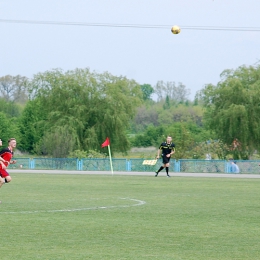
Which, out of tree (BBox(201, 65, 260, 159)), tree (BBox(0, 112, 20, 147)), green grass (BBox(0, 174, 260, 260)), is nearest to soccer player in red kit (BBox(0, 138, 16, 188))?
green grass (BBox(0, 174, 260, 260))

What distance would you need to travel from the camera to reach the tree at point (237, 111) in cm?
6119

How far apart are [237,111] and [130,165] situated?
10.8 m

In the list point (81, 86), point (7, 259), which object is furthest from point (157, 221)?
point (81, 86)

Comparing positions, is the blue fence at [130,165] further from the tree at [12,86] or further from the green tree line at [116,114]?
the tree at [12,86]

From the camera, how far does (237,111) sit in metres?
60.5

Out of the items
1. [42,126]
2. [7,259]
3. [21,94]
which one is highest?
[21,94]

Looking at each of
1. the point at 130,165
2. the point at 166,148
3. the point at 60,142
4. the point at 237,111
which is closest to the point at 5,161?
the point at 166,148

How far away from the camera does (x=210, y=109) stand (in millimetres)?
64375

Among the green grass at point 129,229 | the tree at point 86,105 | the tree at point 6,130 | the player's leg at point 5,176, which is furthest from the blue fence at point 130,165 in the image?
the player's leg at point 5,176

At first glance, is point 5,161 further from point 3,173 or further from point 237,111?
Result: point 237,111

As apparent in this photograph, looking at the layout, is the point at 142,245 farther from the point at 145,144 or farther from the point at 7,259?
the point at 145,144

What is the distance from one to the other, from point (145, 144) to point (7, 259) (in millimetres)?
105047

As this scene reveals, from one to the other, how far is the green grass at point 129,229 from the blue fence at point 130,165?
104 feet

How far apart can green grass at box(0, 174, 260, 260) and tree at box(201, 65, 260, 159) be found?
41.0 m
